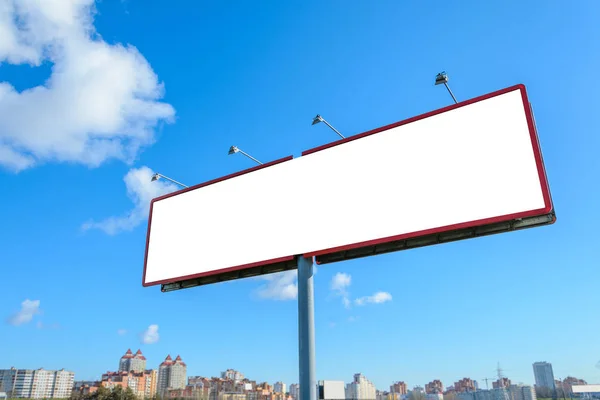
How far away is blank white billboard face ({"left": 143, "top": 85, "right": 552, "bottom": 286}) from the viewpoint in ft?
25.0

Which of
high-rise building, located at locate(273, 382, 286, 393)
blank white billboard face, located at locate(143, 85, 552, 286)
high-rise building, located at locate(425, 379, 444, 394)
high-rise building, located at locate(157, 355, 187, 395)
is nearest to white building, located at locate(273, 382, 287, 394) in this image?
high-rise building, located at locate(273, 382, 286, 393)

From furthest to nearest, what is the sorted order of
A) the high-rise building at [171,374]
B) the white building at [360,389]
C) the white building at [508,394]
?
the high-rise building at [171,374] → the white building at [508,394] → the white building at [360,389]

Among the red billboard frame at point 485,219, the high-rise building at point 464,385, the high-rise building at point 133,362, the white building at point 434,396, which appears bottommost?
the white building at point 434,396

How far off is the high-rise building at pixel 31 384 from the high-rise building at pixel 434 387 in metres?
86.7

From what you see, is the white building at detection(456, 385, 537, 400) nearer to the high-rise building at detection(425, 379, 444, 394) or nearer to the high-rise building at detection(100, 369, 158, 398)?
the high-rise building at detection(425, 379, 444, 394)

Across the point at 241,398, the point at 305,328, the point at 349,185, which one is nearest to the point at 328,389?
the point at 305,328

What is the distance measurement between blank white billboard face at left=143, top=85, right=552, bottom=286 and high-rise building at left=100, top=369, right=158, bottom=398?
103 meters

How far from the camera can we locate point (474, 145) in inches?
312

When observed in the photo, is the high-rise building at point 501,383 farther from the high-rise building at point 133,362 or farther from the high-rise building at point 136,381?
the high-rise building at point 133,362

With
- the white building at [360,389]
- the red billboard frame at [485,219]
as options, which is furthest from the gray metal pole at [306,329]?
the white building at [360,389]

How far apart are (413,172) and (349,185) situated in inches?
51.0

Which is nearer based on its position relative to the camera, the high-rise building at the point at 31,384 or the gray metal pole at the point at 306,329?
the gray metal pole at the point at 306,329

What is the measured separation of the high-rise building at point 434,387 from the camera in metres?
93.9

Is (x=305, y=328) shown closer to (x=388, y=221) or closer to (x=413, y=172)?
(x=388, y=221)
